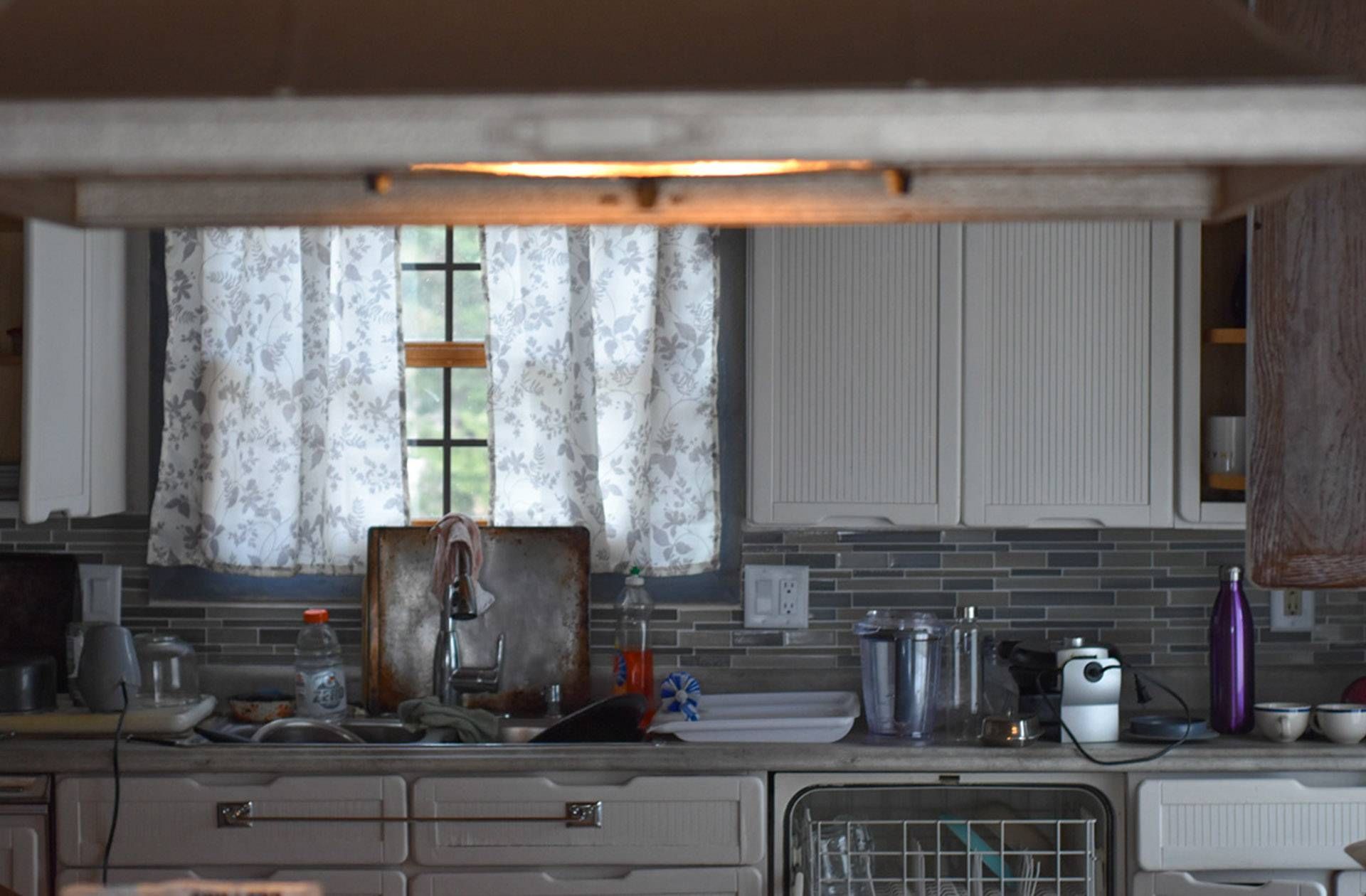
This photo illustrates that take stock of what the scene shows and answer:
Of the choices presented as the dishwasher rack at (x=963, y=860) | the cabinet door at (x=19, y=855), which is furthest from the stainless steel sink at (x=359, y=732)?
the dishwasher rack at (x=963, y=860)

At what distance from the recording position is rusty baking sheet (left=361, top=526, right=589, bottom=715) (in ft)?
10.6

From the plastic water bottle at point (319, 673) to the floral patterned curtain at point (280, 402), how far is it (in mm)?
158

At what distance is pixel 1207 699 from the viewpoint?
331 centimetres

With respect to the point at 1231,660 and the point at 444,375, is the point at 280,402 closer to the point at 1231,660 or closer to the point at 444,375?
the point at 444,375

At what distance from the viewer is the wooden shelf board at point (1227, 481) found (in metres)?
2.96

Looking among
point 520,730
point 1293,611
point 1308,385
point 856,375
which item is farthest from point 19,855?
point 1293,611

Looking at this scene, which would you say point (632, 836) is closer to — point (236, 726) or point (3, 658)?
point (236, 726)

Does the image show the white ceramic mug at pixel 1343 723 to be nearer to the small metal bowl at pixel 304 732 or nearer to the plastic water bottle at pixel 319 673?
the small metal bowl at pixel 304 732

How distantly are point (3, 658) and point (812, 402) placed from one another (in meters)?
1.80

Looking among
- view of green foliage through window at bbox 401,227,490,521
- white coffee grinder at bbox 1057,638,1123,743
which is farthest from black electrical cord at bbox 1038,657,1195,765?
view of green foliage through window at bbox 401,227,490,521

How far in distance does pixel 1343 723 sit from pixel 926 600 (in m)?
0.92

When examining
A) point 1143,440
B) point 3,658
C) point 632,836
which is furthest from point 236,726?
point 1143,440

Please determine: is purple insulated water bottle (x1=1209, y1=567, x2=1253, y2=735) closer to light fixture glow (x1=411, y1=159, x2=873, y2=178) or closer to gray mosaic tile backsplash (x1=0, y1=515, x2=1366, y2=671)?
gray mosaic tile backsplash (x1=0, y1=515, x2=1366, y2=671)

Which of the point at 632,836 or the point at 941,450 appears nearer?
the point at 632,836
